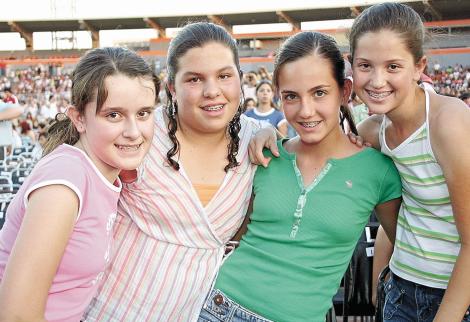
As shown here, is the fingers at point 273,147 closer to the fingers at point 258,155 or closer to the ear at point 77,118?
the fingers at point 258,155

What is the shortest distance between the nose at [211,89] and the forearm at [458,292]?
90 centimetres

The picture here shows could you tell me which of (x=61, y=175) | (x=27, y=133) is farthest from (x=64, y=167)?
(x=27, y=133)

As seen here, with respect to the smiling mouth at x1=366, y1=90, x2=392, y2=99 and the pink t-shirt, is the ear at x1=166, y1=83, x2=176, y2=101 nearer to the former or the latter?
the pink t-shirt

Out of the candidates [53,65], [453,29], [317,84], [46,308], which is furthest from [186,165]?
[53,65]

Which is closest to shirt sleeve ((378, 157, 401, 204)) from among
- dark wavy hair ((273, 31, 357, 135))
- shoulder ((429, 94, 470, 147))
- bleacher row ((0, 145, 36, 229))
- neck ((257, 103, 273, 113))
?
shoulder ((429, 94, 470, 147))

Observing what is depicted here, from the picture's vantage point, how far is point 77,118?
1733mm

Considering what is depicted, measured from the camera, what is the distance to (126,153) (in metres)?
1.72

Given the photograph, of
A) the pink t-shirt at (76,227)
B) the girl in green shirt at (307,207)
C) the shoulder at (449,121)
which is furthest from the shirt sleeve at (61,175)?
the shoulder at (449,121)

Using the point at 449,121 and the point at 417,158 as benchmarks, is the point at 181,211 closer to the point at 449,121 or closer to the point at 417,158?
the point at 417,158

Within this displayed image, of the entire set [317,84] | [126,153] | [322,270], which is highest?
[317,84]

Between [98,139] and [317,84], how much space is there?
2.44 feet

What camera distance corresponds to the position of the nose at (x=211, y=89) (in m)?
1.96

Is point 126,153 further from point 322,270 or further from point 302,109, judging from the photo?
point 322,270

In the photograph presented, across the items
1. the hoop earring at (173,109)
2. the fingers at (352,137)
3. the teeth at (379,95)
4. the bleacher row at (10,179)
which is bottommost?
the bleacher row at (10,179)
